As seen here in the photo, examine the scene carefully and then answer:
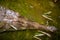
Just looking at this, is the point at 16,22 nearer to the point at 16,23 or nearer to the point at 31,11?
the point at 16,23

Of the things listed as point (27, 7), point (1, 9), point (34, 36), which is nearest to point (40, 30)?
point (34, 36)

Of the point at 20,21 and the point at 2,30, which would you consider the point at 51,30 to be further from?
the point at 2,30

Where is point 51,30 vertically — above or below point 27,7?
below

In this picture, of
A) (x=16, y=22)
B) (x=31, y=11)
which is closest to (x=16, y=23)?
(x=16, y=22)
